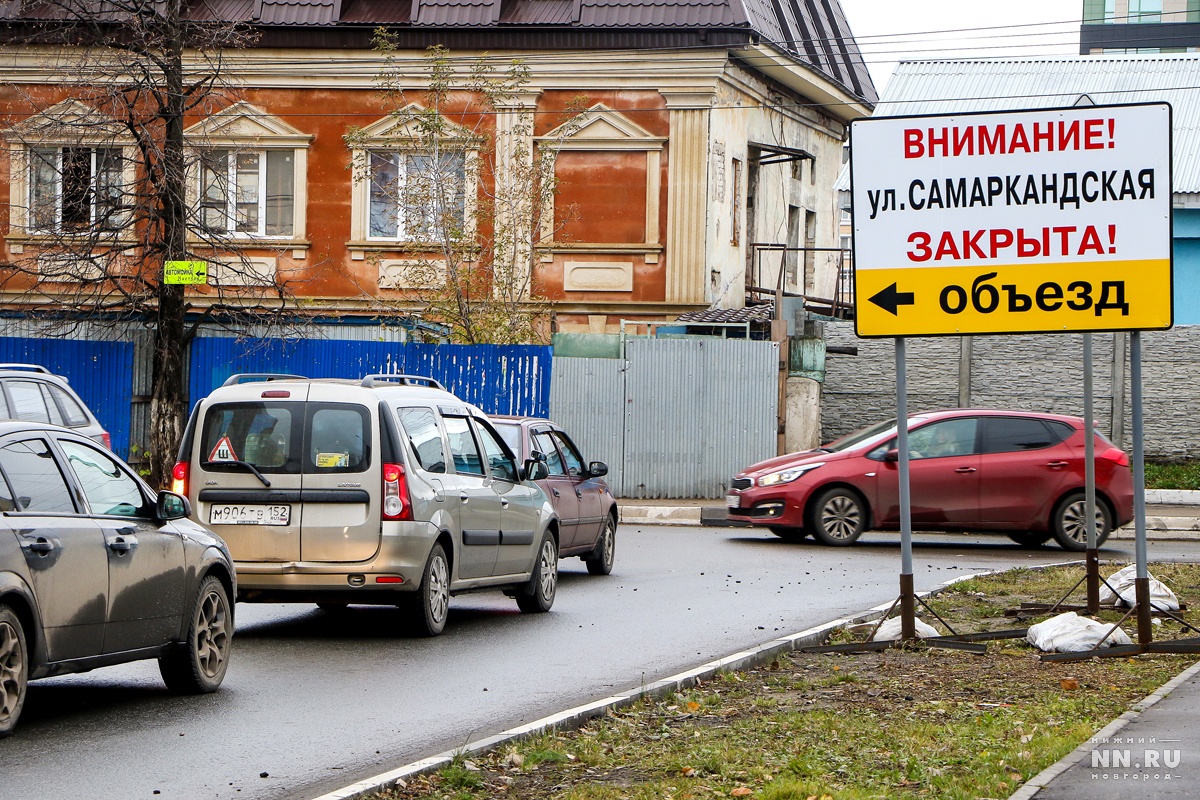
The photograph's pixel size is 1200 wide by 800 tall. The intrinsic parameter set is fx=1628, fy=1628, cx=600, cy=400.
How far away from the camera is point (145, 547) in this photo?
8289 millimetres

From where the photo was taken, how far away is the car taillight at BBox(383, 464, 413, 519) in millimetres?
10984

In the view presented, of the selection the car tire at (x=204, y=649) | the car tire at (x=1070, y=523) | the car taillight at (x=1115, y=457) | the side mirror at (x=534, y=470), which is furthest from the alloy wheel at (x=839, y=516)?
the car tire at (x=204, y=649)

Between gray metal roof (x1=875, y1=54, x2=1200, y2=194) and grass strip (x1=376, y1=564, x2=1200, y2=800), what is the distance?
25.8 meters

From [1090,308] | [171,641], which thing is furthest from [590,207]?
[171,641]

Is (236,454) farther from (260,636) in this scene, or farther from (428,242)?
(428,242)

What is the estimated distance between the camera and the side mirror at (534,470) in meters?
13.2

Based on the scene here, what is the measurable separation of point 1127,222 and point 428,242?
1841cm

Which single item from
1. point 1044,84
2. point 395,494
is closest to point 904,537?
point 395,494

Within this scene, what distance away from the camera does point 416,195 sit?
27.0 m

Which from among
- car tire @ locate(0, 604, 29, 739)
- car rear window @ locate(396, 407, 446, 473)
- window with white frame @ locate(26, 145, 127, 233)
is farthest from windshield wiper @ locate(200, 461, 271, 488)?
window with white frame @ locate(26, 145, 127, 233)

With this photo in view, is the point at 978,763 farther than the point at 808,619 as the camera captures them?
No

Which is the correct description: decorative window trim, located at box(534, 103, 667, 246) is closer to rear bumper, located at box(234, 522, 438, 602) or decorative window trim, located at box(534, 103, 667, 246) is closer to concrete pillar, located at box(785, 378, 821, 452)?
concrete pillar, located at box(785, 378, 821, 452)

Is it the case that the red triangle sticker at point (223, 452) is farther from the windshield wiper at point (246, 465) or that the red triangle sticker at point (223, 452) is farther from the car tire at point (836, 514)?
the car tire at point (836, 514)

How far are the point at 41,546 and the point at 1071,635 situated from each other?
20.3ft
